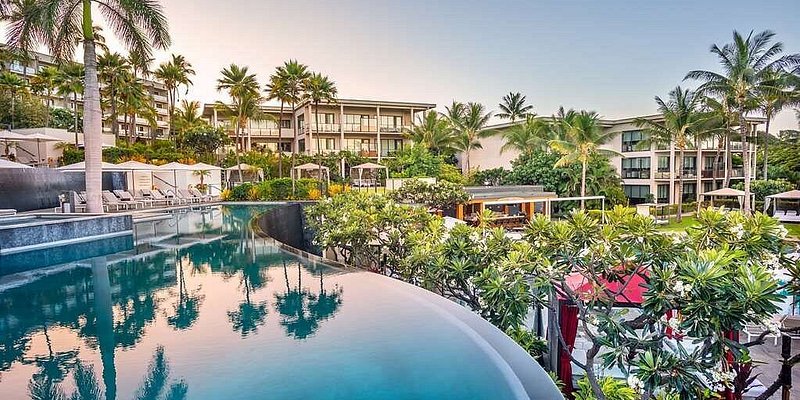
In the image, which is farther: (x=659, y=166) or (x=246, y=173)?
(x=659, y=166)

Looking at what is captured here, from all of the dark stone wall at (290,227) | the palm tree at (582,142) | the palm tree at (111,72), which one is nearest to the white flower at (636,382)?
the dark stone wall at (290,227)

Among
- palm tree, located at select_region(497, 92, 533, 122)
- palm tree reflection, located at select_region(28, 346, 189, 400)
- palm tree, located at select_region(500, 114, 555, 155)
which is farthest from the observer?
palm tree, located at select_region(497, 92, 533, 122)

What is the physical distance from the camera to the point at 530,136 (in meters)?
40.3

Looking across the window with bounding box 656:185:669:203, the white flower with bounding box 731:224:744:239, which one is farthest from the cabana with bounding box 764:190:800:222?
the white flower with bounding box 731:224:744:239

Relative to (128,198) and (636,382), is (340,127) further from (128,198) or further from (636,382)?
(636,382)

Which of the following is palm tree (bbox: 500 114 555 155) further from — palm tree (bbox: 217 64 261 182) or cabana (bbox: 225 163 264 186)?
palm tree (bbox: 217 64 261 182)

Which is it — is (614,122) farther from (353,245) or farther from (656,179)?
(353,245)

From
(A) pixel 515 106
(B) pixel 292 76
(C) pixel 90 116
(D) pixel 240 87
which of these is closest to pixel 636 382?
(C) pixel 90 116

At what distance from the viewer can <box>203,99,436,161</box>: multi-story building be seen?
4500cm

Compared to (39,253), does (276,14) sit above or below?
above

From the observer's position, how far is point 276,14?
22141mm

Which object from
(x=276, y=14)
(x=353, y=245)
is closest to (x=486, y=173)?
(x=276, y=14)

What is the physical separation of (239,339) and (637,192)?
1642 inches

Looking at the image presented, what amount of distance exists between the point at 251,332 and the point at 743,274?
16.4ft
